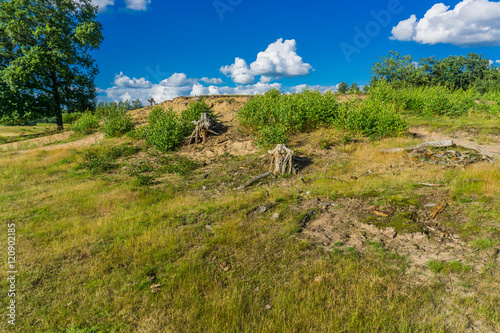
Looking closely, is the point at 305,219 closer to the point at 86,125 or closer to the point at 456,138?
the point at 456,138

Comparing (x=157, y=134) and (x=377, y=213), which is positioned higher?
(x=157, y=134)

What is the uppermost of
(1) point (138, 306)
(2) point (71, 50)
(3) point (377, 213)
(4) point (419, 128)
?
(2) point (71, 50)

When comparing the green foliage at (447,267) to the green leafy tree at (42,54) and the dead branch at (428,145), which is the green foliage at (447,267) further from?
the green leafy tree at (42,54)

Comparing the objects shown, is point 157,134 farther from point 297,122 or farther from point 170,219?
point 170,219

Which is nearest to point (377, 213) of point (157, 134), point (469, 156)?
point (469, 156)

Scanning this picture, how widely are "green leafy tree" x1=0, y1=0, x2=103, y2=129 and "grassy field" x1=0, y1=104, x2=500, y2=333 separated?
57.1ft

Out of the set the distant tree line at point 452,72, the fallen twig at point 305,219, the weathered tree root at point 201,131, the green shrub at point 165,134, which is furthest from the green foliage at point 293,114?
the distant tree line at point 452,72

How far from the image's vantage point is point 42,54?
20797 millimetres

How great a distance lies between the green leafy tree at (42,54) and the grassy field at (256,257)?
1739cm

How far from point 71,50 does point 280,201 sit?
1028 inches

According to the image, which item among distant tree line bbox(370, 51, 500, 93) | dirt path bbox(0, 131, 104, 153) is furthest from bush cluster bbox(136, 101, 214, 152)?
Answer: distant tree line bbox(370, 51, 500, 93)

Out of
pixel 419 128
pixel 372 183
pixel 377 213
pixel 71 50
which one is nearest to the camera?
pixel 377 213

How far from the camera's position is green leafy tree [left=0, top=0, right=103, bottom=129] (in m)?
20.2

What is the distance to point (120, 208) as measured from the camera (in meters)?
7.16
